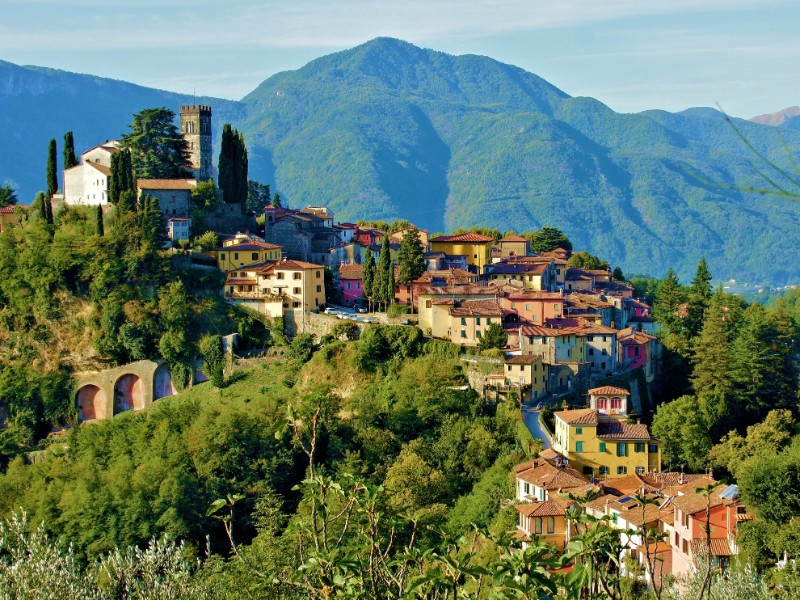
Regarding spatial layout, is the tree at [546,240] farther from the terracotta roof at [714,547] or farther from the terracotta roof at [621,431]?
the terracotta roof at [714,547]

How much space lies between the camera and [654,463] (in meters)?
44.7

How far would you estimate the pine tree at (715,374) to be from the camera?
174 feet

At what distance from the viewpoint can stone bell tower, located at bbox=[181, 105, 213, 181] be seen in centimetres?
6919

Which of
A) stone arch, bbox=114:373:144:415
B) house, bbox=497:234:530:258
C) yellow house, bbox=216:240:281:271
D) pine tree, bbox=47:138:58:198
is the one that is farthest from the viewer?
house, bbox=497:234:530:258

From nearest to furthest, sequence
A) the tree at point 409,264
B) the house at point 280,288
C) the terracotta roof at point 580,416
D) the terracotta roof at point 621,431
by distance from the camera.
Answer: the terracotta roof at point 580,416, the terracotta roof at point 621,431, the house at point 280,288, the tree at point 409,264

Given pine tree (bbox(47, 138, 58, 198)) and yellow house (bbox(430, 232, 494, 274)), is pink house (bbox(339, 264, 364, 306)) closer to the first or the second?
yellow house (bbox(430, 232, 494, 274))

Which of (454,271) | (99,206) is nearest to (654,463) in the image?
(454,271)

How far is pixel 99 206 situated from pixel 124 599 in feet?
131

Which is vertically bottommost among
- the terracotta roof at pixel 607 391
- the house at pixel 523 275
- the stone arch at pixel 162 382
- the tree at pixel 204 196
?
the stone arch at pixel 162 382

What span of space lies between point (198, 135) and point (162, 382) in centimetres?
1856

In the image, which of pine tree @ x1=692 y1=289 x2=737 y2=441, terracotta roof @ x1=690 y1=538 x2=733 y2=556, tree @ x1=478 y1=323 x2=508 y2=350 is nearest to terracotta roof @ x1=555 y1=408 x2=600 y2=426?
tree @ x1=478 y1=323 x2=508 y2=350

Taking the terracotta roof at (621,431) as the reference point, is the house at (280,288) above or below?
above

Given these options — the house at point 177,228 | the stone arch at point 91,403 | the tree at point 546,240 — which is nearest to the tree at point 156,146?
the house at point 177,228

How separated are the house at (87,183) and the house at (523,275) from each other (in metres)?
21.5
